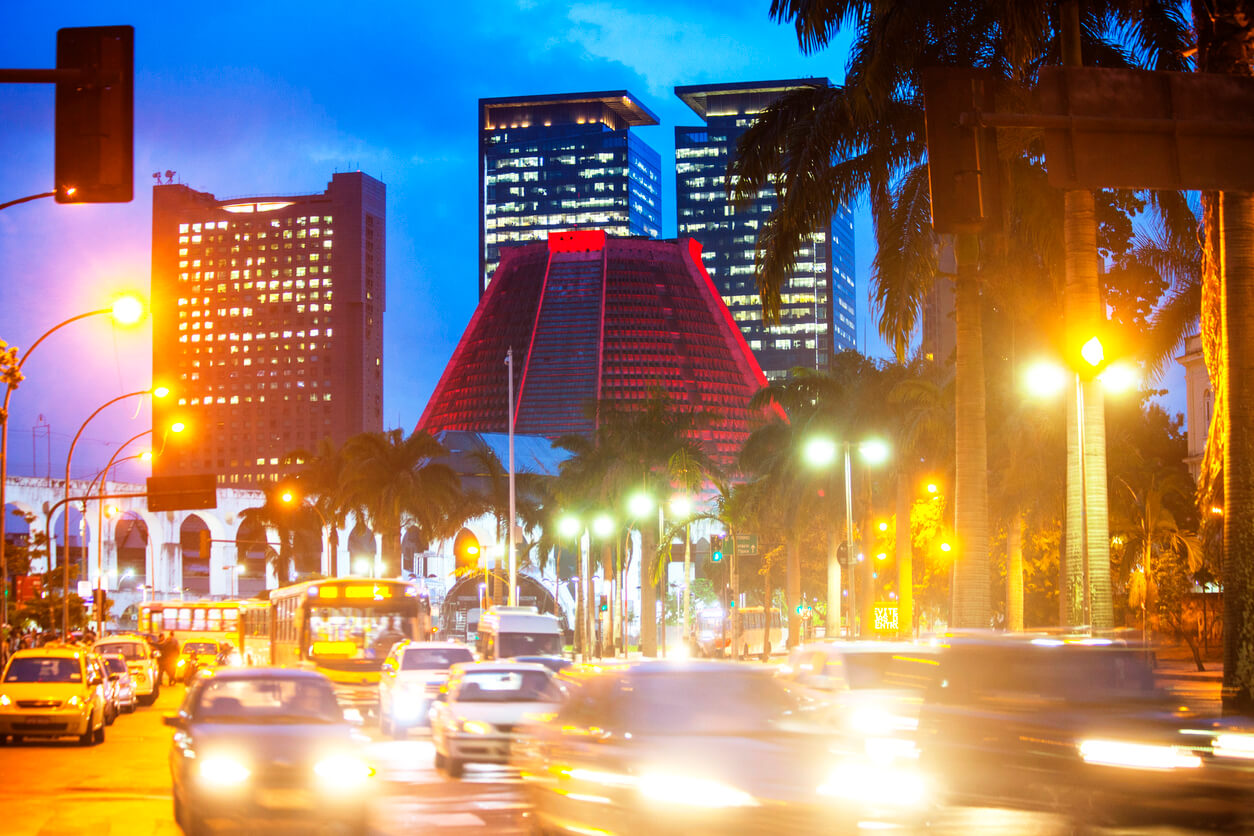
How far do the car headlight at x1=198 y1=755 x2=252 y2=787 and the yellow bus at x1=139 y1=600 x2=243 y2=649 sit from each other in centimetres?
4530

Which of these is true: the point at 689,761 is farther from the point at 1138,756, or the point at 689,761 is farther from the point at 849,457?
the point at 849,457

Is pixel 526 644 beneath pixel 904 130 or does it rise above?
beneath

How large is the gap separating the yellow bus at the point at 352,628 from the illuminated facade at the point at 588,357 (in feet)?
485

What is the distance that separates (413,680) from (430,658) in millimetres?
618

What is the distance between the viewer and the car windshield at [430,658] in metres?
24.9

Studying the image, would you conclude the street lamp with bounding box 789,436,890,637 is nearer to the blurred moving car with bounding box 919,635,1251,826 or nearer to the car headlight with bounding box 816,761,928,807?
the blurred moving car with bounding box 919,635,1251,826

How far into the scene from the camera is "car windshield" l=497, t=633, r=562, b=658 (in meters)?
35.6

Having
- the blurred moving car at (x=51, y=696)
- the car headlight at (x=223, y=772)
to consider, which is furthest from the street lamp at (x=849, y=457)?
the car headlight at (x=223, y=772)

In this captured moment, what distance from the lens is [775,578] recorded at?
99.6 m

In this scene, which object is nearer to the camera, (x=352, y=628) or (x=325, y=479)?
(x=352, y=628)

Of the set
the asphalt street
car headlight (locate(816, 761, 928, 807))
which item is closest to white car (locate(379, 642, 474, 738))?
the asphalt street

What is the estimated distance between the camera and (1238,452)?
713 inches

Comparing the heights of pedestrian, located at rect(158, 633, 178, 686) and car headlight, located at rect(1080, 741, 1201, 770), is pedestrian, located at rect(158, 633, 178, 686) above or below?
below

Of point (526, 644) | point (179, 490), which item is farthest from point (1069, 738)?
point (179, 490)
